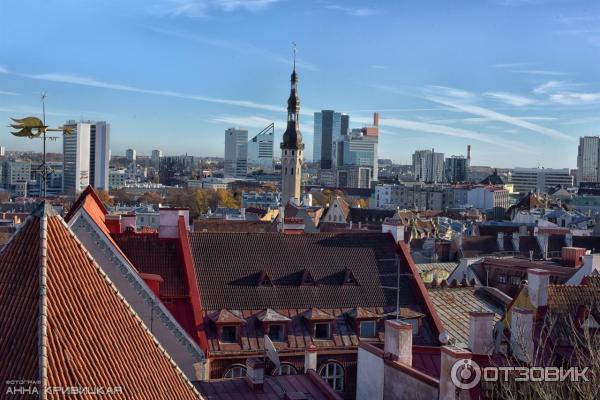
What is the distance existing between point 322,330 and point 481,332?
804cm

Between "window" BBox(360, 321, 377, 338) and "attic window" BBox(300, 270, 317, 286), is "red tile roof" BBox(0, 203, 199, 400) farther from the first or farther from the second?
"attic window" BBox(300, 270, 317, 286)

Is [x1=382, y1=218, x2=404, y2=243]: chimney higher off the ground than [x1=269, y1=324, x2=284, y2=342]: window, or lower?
higher

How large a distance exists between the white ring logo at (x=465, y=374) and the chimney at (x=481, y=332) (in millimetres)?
2318

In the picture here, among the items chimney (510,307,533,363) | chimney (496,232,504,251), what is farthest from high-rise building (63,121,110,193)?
chimney (510,307,533,363)

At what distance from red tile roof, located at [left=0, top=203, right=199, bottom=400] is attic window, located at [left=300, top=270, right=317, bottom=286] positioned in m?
12.3

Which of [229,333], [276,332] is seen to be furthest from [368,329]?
[229,333]

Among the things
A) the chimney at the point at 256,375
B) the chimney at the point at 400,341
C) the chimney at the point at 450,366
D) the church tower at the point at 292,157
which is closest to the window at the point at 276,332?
the chimney at the point at 256,375

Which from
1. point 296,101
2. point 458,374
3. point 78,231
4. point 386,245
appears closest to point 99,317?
point 458,374

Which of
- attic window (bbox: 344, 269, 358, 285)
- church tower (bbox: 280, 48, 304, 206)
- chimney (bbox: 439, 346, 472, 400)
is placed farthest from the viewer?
church tower (bbox: 280, 48, 304, 206)

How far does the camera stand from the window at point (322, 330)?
75.0ft

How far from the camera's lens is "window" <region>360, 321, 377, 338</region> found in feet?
76.3

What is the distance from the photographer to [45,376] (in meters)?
9.96

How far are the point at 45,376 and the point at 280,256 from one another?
50.0ft

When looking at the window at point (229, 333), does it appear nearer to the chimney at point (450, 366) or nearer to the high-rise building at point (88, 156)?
the chimney at point (450, 366)
